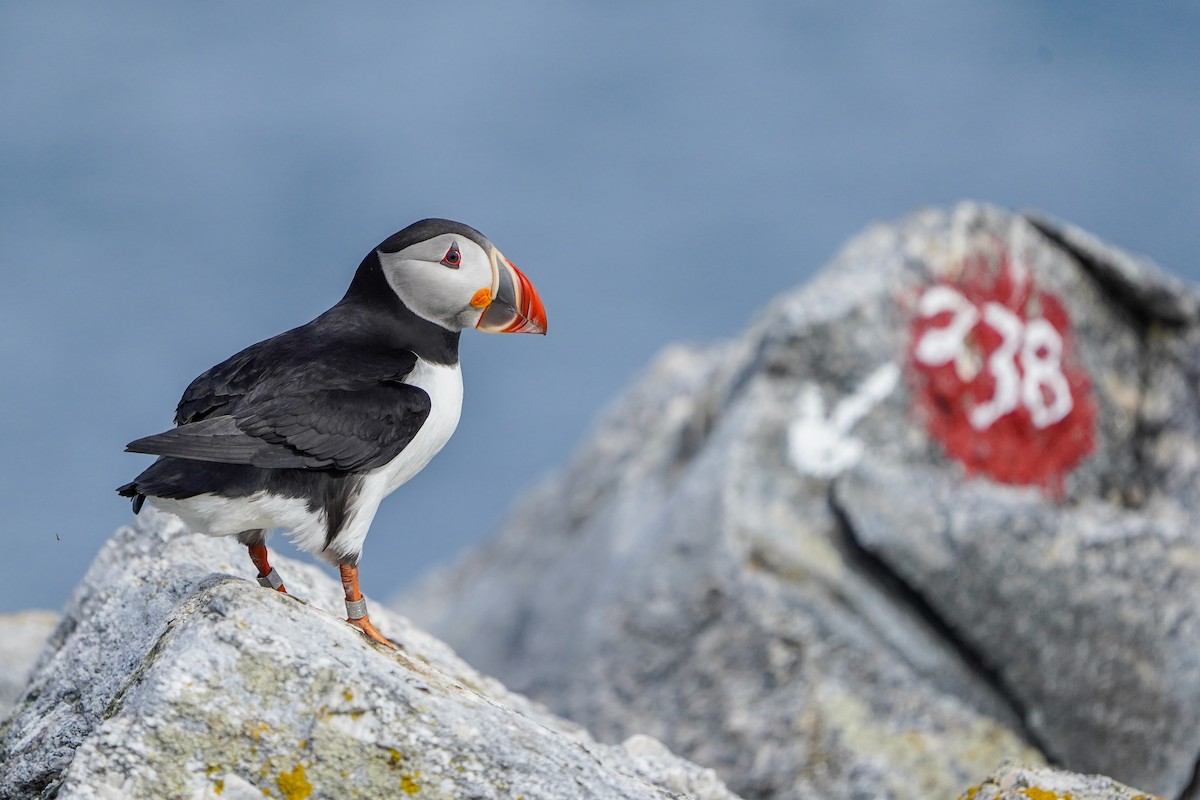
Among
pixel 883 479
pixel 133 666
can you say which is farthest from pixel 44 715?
pixel 883 479

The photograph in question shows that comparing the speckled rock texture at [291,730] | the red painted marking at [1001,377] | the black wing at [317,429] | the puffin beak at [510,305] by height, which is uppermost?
the red painted marking at [1001,377]

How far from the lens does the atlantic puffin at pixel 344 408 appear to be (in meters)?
4.86

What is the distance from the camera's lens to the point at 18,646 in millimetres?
7887

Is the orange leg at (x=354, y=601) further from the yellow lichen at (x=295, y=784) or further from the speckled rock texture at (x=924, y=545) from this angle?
the speckled rock texture at (x=924, y=545)

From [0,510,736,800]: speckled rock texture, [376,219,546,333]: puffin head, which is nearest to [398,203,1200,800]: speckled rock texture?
[376,219,546,333]: puffin head

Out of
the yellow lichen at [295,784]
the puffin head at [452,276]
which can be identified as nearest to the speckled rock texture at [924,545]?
the puffin head at [452,276]

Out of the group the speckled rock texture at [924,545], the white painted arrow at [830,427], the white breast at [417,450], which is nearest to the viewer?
the white breast at [417,450]

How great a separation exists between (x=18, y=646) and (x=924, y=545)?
223 inches

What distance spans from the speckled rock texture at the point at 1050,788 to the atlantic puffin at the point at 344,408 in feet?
7.67

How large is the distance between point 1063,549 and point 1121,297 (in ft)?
7.52

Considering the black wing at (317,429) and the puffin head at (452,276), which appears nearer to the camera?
the black wing at (317,429)

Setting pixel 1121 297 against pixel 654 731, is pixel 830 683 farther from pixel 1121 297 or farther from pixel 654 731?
pixel 1121 297

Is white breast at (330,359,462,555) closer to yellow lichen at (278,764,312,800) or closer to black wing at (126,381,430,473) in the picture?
black wing at (126,381,430,473)

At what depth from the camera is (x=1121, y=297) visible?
10.6 metres
